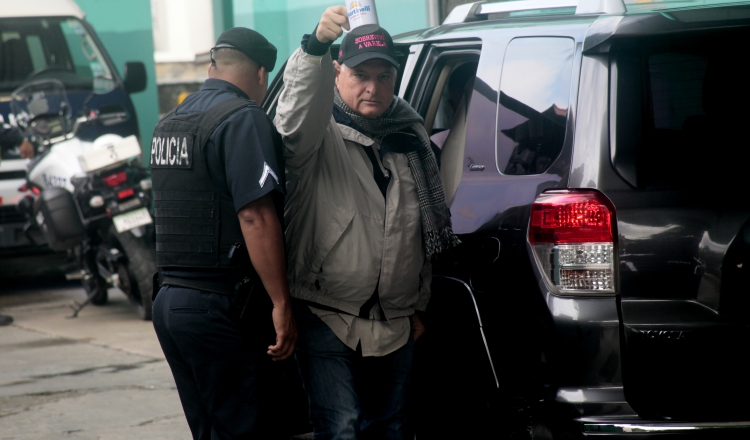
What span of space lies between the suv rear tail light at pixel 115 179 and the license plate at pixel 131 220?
28 cm

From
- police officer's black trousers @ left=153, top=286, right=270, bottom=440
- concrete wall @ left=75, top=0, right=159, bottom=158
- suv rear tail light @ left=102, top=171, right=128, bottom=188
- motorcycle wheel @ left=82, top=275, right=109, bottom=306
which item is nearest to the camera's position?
police officer's black trousers @ left=153, top=286, right=270, bottom=440

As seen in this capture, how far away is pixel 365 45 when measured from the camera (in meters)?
3.09

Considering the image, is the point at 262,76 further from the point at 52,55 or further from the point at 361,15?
the point at 52,55

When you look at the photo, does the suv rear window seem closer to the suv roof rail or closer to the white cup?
the suv roof rail

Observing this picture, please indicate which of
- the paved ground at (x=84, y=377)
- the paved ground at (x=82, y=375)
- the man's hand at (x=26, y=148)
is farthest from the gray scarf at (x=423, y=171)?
the man's hand at (x=26, y=148)

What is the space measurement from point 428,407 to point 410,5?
4748 millimetres

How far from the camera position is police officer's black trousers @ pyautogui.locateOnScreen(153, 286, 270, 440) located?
2.92 m

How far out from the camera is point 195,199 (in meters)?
2.95

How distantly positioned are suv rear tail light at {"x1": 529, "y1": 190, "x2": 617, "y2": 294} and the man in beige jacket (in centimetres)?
37

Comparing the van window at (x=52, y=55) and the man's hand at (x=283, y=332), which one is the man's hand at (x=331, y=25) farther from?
the van window at (x=52, y=55)

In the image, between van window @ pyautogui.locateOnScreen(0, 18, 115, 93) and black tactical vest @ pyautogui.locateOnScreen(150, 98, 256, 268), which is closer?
black tactical vest @ pyautogui.locateOnScreen(150, 98, 256, 268)

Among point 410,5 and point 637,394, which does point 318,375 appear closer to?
point 637,394

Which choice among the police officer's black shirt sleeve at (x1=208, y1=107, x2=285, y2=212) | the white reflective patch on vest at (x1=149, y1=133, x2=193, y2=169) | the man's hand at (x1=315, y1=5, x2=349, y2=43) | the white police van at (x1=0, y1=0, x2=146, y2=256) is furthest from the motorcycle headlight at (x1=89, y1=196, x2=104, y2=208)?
the man's hand at (x1=315, y1=5, x2=349, y2=43)

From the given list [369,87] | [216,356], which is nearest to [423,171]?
[369,87]
